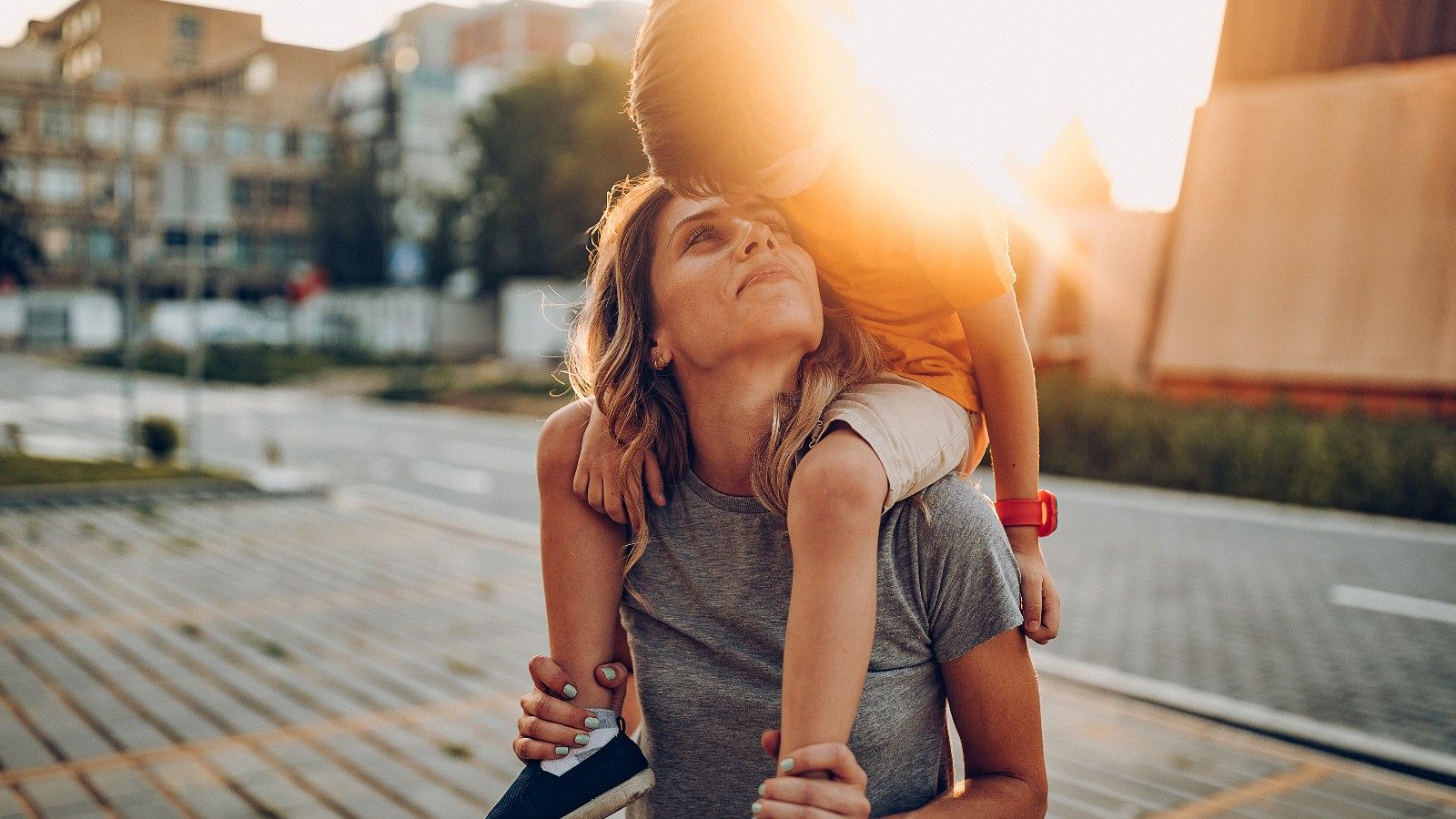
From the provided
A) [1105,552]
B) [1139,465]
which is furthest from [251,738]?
[1139,465]

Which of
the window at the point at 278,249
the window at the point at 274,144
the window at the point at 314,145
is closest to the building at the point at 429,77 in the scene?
the window at the point at 314,145

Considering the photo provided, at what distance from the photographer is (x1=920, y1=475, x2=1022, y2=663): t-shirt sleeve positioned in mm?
1575

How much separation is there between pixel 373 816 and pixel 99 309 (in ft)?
176

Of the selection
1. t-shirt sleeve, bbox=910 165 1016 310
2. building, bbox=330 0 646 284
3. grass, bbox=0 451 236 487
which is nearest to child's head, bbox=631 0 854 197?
t-shirt sleeve, bbox=910 165 1016 310

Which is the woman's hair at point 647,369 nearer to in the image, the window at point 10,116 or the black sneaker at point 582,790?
the black sneaker at point 582,790

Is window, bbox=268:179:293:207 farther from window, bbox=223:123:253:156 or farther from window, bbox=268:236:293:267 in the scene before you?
window, bbox=223:123:253:156

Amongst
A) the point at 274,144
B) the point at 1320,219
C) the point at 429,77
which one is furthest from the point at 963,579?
the point at 274,144

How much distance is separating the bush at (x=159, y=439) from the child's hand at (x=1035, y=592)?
13.9m

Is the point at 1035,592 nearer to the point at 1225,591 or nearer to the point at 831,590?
the point at 831,590

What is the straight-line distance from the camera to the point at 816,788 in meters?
1.41

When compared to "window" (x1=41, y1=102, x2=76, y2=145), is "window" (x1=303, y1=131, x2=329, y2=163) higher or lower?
higher

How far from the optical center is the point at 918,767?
168 centimetres

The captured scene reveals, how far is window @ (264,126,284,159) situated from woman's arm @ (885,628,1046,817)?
227 feet

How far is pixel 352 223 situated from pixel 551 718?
58729mm
